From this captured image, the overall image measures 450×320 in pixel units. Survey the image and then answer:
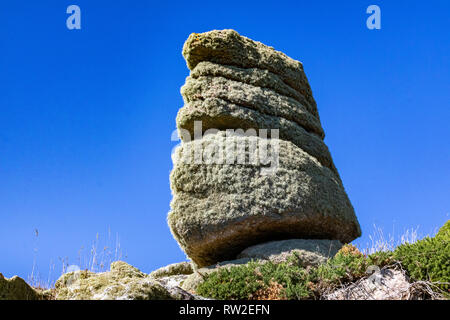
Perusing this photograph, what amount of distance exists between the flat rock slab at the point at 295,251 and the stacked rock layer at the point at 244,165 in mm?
410

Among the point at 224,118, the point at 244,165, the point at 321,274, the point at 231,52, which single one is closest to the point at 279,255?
the point at 321,274

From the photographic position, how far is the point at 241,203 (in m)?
10.2

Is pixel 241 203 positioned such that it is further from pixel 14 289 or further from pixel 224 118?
pixel 14 289

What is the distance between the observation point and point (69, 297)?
7402mm

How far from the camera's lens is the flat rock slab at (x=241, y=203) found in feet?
33.6

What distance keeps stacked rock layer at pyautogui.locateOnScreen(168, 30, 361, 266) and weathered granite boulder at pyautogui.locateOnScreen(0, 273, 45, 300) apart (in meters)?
3.45

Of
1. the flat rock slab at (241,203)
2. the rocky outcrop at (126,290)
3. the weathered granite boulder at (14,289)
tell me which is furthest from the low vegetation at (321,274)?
the weathered granite boulder at (14,289)

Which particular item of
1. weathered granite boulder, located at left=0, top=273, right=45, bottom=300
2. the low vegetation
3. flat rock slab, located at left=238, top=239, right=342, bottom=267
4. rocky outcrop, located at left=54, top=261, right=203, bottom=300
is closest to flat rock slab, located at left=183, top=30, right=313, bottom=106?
flat rock slab, located at left=238, top=239, right=342, bottom=267

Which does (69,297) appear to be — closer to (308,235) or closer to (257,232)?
(257,232)

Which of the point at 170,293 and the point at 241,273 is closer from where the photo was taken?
the point at 170,293
